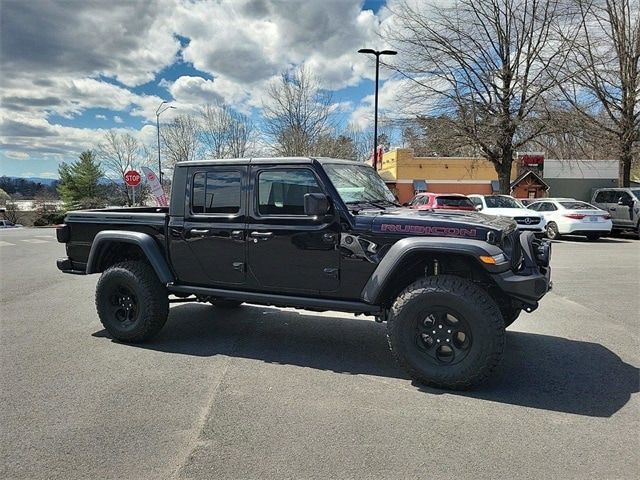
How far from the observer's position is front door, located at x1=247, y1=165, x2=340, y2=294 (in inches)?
179

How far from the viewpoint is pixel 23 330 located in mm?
6004

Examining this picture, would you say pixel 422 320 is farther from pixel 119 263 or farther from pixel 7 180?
pixel 7 180

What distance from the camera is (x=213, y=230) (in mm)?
5062

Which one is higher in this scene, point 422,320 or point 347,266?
point 347,266

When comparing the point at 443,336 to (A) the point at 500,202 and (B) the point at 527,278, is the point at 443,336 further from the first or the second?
(A) the point at 500,202

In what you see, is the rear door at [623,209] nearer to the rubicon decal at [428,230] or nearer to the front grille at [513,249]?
the front grille at [513,249]

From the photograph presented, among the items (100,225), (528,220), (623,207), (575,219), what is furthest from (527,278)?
(623,207)

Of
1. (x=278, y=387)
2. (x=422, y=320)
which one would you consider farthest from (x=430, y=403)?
(x=278, y=387)

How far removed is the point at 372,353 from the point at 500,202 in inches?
564

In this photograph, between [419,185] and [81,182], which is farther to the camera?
[81,182]

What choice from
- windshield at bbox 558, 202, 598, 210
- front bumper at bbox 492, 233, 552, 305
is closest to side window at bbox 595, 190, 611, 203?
windshield at bbox 558, 202, 598, 210

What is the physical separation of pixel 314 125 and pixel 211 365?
28.5 meters

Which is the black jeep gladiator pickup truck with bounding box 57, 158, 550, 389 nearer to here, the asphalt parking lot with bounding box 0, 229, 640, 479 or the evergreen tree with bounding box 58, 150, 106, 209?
the asphalt parking lot with bounding box 0, 229, 640, 479

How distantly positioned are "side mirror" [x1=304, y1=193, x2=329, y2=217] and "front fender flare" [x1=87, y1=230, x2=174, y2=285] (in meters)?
1.92
